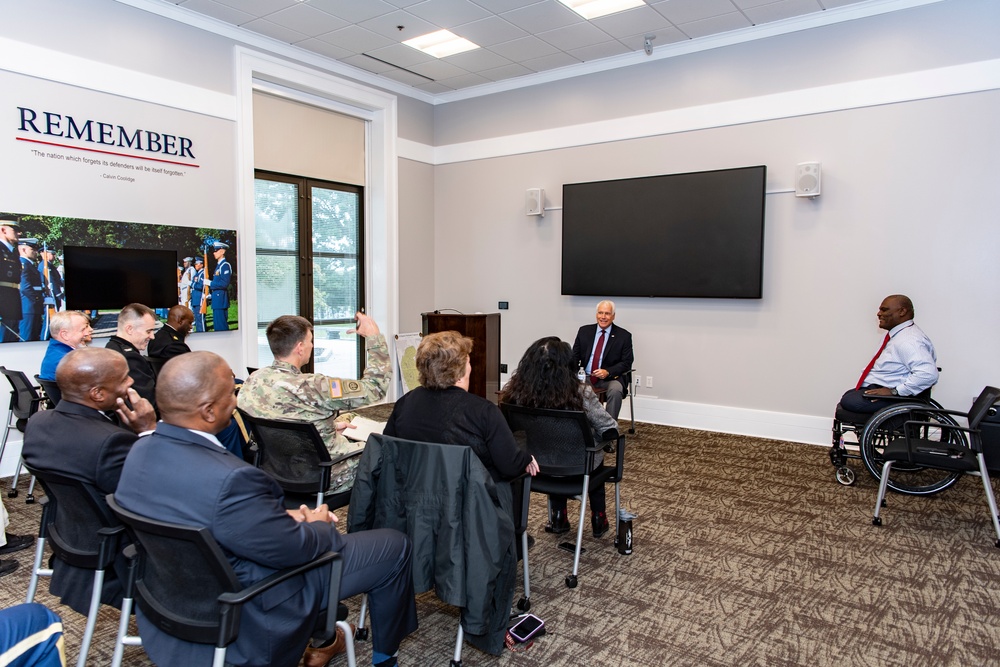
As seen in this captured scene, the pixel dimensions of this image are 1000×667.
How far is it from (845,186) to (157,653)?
597 cm

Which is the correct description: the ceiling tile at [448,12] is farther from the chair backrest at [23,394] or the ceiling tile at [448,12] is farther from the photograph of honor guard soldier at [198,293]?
the chair backrest at [23,394]

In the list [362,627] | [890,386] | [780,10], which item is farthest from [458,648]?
[780,10]

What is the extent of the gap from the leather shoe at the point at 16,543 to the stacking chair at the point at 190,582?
2.27 m

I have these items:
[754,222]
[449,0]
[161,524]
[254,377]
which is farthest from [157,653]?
[754,222]

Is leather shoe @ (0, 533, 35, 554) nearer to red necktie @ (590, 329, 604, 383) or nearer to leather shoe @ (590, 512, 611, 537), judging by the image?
leather shoe @ (590, 512, 611, 537)

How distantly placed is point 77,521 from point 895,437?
483cm

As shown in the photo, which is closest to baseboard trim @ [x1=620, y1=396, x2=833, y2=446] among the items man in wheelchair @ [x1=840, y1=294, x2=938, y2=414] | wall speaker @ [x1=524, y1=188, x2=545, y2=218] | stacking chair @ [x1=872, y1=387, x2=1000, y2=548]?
man in wheelchair @ [x1=840, y1=294, x2=938, y2=414]

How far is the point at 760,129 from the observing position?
609cm

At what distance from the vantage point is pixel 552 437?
10.7 ft

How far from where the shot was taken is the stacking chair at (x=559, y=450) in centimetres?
319

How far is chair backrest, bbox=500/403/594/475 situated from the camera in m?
3.18

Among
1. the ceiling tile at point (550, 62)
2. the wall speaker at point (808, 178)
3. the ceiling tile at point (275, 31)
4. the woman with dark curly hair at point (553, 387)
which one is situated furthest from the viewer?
the ceiling tile at point (550, 62)

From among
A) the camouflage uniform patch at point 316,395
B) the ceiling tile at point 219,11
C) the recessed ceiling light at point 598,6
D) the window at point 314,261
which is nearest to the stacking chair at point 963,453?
the camouflage uniform patch at point 316,395

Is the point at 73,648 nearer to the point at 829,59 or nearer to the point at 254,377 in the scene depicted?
the point at 254,377
